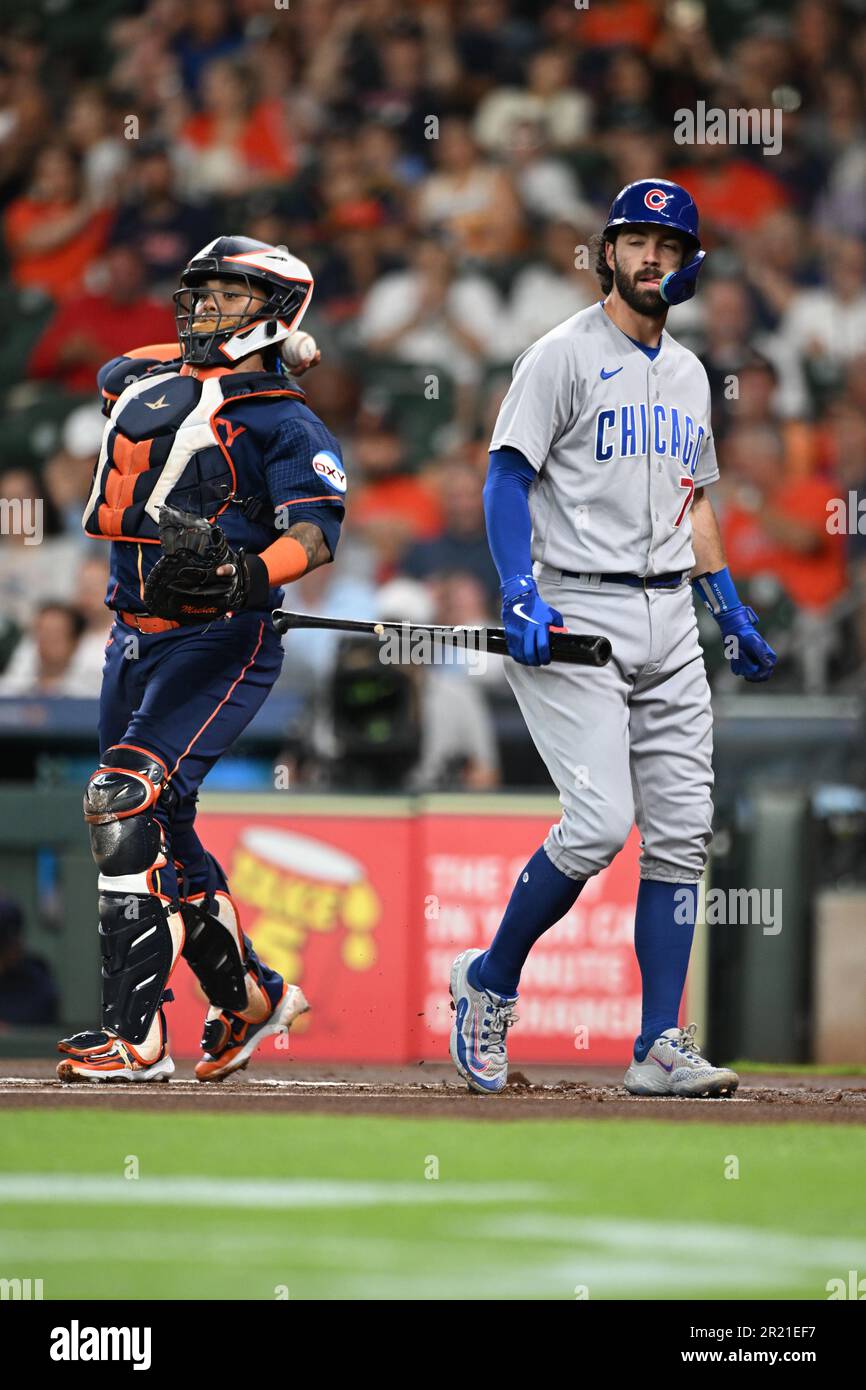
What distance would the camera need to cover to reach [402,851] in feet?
25.8

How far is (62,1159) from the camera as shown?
4418 mm

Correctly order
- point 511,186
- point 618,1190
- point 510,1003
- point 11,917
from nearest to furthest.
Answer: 1. point 618,1190
2. point 510,1003
3. point 11,917
4. point 511,186

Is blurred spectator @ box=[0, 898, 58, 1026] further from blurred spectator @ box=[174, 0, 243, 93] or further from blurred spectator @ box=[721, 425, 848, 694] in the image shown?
blurred spectator @ box=[174, 0, 243, 93]

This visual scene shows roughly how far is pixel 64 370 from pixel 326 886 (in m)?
5.15

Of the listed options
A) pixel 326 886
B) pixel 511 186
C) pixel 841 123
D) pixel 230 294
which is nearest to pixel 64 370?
pixel 511 186

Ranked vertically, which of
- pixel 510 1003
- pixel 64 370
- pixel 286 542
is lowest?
pixel 510 1003

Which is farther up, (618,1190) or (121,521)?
(121,521)

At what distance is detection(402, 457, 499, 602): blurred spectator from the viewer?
10.2 meters

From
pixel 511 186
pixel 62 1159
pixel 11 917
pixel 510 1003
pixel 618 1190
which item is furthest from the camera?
pixel 511 186

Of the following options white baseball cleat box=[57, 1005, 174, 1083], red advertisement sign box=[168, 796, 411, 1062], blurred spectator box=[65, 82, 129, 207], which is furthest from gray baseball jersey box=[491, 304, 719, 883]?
blurred spectator box=[65, 82, 129, 207]

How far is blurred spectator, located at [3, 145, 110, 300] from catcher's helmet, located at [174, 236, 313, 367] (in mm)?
6813

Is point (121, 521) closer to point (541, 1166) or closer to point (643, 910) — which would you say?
point (643, 910)

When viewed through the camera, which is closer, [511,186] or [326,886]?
[326,886]

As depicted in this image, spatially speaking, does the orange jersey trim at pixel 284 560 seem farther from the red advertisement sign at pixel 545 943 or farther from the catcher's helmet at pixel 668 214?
the red advertisement sign at pixel 545 943
